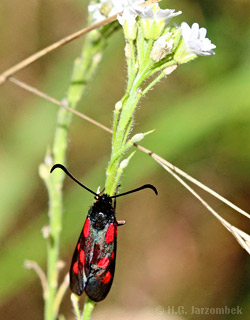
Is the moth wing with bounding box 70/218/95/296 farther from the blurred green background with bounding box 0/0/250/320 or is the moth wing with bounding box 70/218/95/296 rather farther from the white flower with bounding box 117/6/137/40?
the blurred green background with bounding box 0/0/250/320

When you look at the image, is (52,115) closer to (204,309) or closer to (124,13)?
(204,309)

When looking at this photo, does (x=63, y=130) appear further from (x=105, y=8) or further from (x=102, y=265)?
(x=102, y=265)

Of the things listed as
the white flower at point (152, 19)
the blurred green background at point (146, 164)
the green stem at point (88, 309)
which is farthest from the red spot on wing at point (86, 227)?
the blurred green background at point (146, 164)

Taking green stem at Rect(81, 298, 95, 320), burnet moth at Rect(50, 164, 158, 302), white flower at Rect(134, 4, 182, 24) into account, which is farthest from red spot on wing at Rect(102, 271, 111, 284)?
white flower at Rect(134, 4, 182, 24)

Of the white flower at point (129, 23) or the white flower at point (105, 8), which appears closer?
the white flower at point (129, 23)

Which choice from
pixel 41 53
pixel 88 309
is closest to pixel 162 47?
pixel 41 53

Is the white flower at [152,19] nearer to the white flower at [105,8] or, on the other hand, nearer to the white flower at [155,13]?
the white flower at [155,13]
